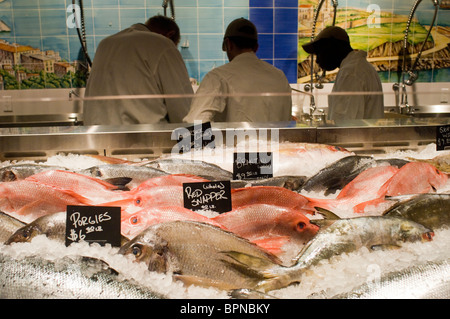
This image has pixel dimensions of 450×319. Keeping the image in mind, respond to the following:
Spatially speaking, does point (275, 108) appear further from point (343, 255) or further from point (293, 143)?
point (343, 255)

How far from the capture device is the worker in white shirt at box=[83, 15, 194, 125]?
104 inches

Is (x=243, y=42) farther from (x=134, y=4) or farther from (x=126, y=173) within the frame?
(x=126, y=173)

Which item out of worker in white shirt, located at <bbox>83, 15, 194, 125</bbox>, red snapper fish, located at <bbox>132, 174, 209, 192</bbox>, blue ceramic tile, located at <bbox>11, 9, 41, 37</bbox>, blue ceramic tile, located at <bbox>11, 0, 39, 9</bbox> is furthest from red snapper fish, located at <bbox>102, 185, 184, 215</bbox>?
blue ceramic tile, located at <bbox>11, 9, 41, 37</bbox>

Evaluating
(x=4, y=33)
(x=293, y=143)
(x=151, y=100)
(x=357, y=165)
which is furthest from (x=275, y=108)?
(x=4, y=33)

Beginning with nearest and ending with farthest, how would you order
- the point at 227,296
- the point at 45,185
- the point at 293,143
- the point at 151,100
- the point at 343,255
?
the point at 227,296, the point at 343,255, the point at 45,185, the point at 293,143, the point at 151,100

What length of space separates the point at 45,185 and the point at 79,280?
0.50 m

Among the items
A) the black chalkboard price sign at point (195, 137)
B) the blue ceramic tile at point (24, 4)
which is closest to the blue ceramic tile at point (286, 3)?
the blue ceramic tile at point (24, 4)

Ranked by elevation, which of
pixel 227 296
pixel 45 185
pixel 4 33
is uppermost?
pixel 4 33

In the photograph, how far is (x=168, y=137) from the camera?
5.63 ft

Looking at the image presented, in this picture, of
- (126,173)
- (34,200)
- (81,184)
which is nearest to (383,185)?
(126,173)

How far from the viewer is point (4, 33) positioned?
3865 mm

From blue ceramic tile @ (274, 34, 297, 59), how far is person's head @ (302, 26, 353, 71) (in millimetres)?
563

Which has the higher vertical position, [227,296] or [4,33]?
[4,33]

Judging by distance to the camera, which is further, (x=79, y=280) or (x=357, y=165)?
(x=357, y=165)
